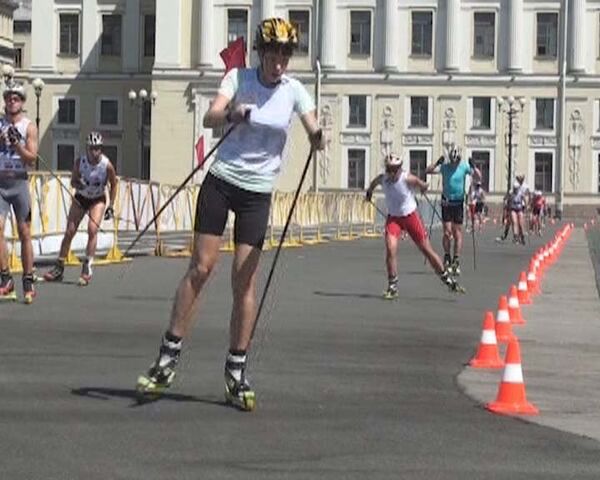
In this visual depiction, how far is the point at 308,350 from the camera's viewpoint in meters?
12.4

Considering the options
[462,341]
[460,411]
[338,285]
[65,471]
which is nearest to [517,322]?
[462,341]

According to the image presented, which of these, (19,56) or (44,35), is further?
(19,56)

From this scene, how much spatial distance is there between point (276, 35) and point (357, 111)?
90777 millimetres

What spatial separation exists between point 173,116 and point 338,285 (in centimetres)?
8054

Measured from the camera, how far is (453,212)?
23125mm

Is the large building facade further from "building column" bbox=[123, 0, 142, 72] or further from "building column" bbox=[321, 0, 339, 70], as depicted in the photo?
"building column" bbox=[123, 0, 142, 72]

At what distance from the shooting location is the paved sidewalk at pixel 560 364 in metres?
9.61

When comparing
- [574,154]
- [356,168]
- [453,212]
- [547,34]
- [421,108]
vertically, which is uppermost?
[547,34]

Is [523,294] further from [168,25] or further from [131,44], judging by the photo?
[131,44]

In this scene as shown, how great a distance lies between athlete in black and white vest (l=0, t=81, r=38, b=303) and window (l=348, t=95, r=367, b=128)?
8396cm

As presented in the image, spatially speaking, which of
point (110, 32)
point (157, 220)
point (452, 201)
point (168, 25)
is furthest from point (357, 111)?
point (452, 201)

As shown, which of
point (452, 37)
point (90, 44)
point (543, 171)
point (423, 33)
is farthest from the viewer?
point (90, 44)

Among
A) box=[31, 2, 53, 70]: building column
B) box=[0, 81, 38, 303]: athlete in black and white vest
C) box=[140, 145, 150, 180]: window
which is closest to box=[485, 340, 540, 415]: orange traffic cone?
box=[0, 81, 38, 303]: athlete in black and white vest

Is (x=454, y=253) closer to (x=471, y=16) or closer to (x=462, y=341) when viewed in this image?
(x=462, y=341)
